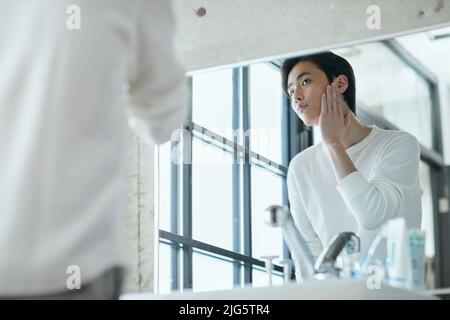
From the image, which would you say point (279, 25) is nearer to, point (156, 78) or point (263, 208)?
point (263, 208)

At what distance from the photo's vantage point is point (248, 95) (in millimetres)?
1907

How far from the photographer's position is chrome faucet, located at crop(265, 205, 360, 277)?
Result: 1498mm

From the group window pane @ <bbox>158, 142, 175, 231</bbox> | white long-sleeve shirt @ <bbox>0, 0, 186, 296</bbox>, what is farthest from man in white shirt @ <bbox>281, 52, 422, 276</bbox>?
white long-sleeve shirt @ <bbox>0, 0, 186, 296</bbox>

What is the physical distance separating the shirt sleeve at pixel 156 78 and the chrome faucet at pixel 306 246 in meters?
0.64

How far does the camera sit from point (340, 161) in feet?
5.68

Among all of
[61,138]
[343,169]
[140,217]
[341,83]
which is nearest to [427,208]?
[343,169]

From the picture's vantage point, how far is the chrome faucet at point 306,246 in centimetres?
150

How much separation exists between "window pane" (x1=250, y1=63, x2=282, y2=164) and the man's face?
0.04 m

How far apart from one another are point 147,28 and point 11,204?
273 mm

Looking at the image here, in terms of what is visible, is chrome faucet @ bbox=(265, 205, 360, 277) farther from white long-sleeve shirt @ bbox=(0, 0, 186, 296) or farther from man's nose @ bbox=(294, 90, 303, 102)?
white long-sleeve shirt @ bbox=(0, 0, 186, 296)

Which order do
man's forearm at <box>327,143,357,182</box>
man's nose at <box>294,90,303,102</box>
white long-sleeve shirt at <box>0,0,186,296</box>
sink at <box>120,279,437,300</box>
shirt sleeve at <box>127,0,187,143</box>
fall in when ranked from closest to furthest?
1. white long-sleeve shirt at <box>0,0,186,296</box>
2. shirt sleeve at <box>127,0,187,143</box>
3. sink at <box>120,279,437,300</box>
4. man's forearm at <box>327,143,357,182</box>
5. man's nose at <box>294,90,303,102</box>

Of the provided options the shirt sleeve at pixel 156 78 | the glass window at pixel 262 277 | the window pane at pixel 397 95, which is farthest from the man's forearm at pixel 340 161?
the shirt sleeve at pixel 156 78

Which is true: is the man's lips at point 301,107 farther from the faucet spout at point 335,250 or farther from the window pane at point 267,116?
the faucet spout at point 335,250
